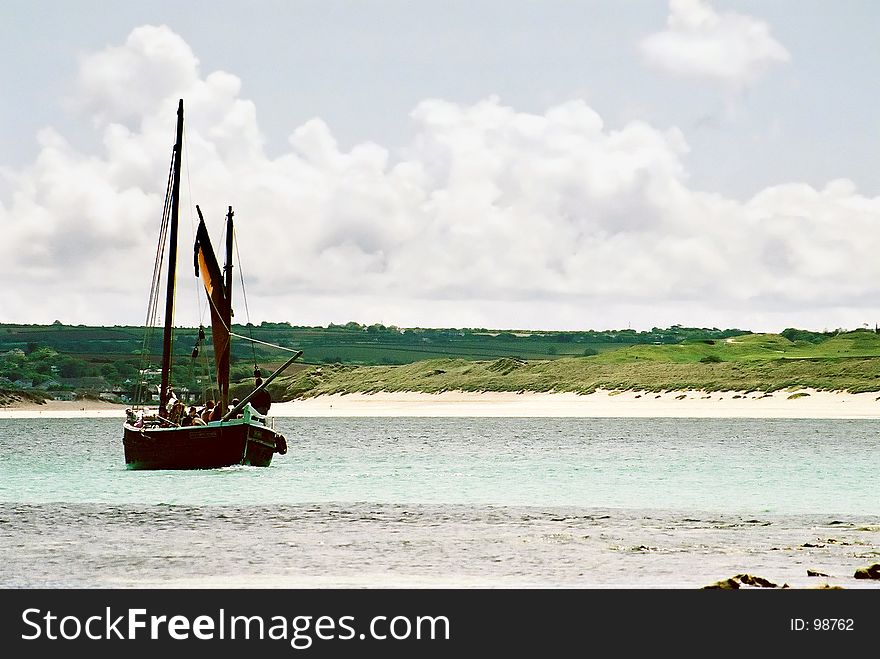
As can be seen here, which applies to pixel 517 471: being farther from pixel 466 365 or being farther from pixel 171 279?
pixel 466 365

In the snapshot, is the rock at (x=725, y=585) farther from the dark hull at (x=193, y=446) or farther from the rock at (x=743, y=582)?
the dark hull at (x=193, y=446)

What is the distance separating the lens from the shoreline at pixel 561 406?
330 ft

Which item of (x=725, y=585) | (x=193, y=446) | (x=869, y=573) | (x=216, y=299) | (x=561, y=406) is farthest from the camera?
(x=561, y=406)

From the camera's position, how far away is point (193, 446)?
157 ft

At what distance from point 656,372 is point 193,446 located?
79.9 meters

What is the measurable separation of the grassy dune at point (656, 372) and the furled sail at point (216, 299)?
63833mm

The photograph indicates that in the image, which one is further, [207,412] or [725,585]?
[207,412]

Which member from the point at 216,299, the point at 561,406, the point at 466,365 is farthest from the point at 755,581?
the point at 466,365

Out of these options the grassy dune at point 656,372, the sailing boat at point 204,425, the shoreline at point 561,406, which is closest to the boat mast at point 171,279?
the sailing boat at point 204,425

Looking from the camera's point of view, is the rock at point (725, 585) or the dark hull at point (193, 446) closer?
the rock at point (725, 585)
